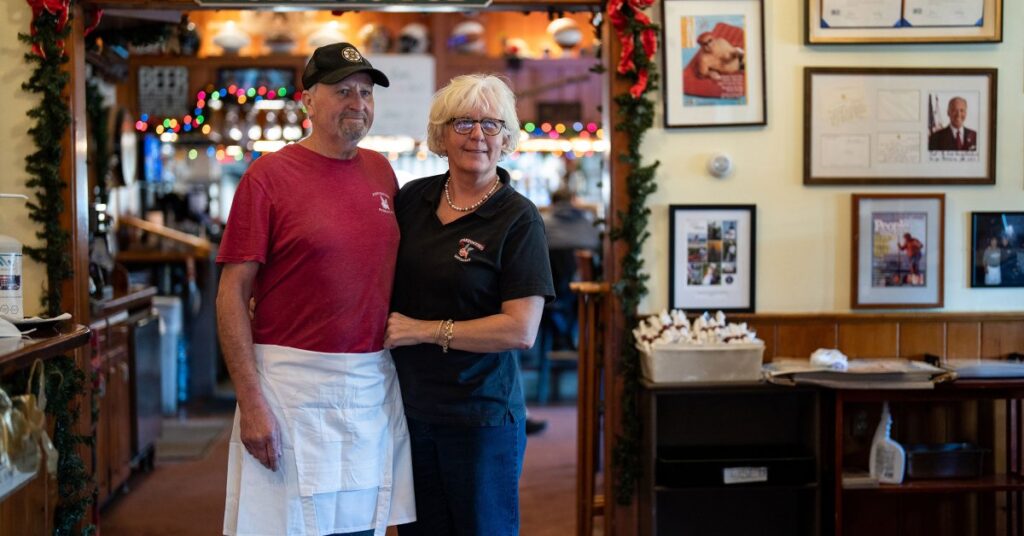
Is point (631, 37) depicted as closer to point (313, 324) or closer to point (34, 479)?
point (313, 324)

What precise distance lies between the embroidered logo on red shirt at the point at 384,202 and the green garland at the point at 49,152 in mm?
1607

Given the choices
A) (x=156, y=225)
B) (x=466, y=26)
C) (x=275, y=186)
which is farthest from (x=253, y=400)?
(x=466, y=26)

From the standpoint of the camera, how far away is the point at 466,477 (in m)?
2.53

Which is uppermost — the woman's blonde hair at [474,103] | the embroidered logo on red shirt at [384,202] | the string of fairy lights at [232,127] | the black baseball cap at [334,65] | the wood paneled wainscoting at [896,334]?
the string of fairy lights at [232,127]

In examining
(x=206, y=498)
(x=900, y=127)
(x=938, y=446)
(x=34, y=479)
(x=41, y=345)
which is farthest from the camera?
(x=206, y=498)

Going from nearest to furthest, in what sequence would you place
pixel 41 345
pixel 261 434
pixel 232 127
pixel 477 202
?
1. pixel 41 345
2. pixel 261 434
3. pixel 477 202
4. pixel 232 127

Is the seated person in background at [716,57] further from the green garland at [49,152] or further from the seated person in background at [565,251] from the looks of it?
the seated person in background at [565,251]

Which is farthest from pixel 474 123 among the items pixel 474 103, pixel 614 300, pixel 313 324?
pixel 614 300

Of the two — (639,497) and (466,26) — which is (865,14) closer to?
(639,497)

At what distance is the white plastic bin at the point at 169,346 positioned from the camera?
6906 millimetres

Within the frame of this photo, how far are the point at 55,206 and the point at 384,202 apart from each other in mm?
1635

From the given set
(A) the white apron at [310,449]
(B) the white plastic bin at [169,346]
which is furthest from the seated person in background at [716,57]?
(B) the white plastic bin at [169,346]

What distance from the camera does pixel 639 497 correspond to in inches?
149

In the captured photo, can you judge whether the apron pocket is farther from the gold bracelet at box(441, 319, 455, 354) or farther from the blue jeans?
the gold bracelet at box(441, 319, 455, 354)
